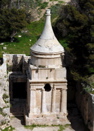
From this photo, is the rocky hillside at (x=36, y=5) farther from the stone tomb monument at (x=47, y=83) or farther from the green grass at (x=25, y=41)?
the stone tomb monument at (x=47, y=83)

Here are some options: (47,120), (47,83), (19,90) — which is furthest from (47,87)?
(19,90)

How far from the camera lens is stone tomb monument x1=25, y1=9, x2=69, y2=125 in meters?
18.8

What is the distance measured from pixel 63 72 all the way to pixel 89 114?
2.94 metres

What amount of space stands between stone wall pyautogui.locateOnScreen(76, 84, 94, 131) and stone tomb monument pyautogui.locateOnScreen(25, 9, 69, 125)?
1264 millimetres

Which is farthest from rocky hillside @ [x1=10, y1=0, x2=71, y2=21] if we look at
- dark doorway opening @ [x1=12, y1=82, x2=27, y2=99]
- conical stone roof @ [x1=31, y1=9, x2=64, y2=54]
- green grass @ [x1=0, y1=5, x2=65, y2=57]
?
conical stone roof @ [x1=31, y1=9, x2=64, y2=54]

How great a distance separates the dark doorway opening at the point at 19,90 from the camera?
23.1 metres

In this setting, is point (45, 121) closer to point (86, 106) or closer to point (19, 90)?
point (86, 106)

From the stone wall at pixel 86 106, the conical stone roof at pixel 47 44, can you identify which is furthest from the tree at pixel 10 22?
the conical stone roof at pixel 47 44

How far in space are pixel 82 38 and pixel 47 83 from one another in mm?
3549

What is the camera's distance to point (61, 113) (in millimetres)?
19422

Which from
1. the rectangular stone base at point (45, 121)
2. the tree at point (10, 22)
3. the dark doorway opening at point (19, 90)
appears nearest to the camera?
the rectangular stone base at point (45, 121)

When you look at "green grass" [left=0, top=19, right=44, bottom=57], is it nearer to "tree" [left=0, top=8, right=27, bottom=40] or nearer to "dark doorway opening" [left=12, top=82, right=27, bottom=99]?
"tree" [left=0, top=8, right=27, bottom=40]

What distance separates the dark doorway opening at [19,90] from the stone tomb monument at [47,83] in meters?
3.69

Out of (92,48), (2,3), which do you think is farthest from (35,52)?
(2,3)
